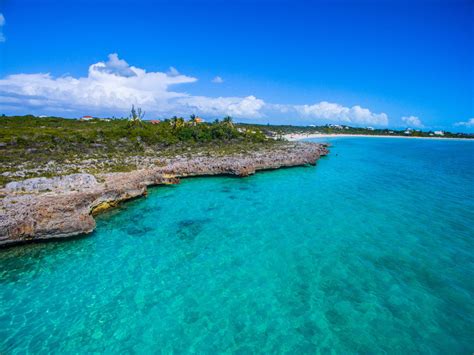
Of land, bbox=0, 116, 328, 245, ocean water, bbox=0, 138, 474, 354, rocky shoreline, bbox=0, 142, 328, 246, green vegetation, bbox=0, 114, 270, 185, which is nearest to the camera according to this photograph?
ocean water, bbox=0, 138, 474, 354

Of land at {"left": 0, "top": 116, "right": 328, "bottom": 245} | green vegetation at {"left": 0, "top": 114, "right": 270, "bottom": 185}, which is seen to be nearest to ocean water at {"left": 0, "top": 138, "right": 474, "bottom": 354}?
land at {"left": 0, "top": 116, "right": 328, "bottom": 245}

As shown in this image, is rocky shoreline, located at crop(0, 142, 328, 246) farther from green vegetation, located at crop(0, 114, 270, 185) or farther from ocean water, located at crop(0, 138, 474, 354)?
green vegetation, located at crop(0, 114, 270, 185)

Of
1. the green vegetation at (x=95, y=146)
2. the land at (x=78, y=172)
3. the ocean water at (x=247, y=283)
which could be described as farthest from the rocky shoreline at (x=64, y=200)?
the green vegetation at (x=95, y=146)

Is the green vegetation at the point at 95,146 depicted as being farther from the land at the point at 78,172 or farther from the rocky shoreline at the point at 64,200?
the rocky shoreline at the point at 64,200

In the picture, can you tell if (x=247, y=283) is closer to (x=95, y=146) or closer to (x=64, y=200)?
(x=64, y=200)

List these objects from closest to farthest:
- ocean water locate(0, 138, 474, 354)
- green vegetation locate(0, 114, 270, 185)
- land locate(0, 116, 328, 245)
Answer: ocean water locate(0, 138, 474, 354) < land locate(0, 116, 328, 245) < green vegetation locate(0, 114, 270, 185)

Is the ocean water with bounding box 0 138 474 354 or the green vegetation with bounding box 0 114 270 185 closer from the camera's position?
the ocean water with bounding box 0 138 474 354

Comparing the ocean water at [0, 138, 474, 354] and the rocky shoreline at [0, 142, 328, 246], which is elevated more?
the rocky shoreline at [0, 142, 328, 246]
